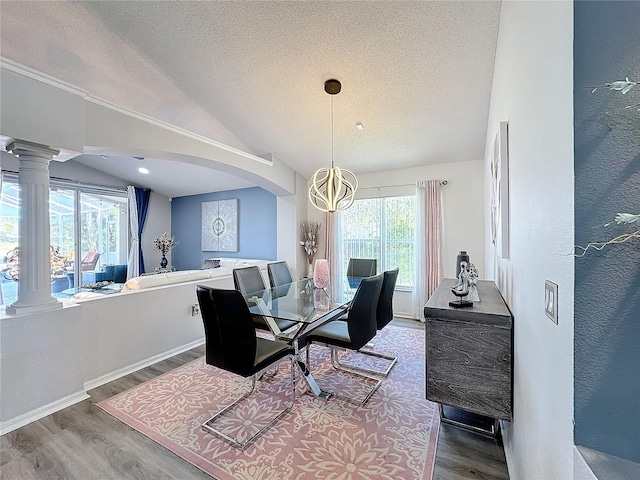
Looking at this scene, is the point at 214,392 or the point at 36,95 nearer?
the point at 36,95

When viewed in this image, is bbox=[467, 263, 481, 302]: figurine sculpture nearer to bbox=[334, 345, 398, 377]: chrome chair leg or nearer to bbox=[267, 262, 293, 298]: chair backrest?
bbox=[334, 345, 398, 377]: chrome chair leg

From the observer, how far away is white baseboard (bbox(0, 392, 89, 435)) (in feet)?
6.86

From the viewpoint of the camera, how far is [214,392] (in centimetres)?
256

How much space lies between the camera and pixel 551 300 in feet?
2.98

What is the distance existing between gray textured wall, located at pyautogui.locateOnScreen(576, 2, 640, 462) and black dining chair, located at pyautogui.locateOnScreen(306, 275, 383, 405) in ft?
5.36

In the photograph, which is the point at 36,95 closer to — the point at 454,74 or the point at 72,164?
the point at 454,74

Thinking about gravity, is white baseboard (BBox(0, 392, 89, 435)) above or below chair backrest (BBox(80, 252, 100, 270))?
below

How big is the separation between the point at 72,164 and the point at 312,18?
607cm

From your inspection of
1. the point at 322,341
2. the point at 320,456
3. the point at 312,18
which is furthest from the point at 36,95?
the point at 320,456

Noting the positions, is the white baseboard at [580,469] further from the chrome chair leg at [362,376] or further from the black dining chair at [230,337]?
the chrome chair leg at [362,376]

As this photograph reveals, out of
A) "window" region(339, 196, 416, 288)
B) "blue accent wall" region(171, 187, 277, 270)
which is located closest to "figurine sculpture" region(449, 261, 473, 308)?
"window" region(339, 196, 416, 288)

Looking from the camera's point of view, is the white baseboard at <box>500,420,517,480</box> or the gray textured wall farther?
the white baseboard at <box>500,420,517,480</box>

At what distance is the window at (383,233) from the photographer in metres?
4.88

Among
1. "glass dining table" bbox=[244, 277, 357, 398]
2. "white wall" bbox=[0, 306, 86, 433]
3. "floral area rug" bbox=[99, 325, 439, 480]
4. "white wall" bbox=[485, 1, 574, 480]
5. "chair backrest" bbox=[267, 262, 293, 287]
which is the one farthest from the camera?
"chair backrest" bbox=[267, 262, 293, 287]
